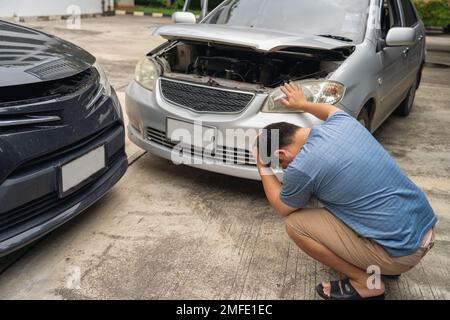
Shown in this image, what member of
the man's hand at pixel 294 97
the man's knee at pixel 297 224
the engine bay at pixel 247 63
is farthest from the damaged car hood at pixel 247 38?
the man's knee at pixel 297 224

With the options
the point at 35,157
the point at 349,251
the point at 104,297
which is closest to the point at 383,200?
the point at 349,251

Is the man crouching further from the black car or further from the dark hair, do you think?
the black car

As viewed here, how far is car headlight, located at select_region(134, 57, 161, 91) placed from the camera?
362cm

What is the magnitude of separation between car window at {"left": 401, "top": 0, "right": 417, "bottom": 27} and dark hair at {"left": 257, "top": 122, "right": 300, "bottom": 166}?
356 cm

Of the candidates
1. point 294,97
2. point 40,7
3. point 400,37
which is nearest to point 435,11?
point 40,7

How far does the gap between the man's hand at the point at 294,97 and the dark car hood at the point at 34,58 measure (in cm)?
121

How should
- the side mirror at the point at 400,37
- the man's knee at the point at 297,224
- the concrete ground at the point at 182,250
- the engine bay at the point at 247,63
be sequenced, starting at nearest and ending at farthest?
the man's knee at the point at 297,224 → the concrete ground at the point at 182,250 → the engine bay at the point at 247,63 → the side mirror at the point at 400,37

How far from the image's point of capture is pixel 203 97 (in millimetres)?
3326

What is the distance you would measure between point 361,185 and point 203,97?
1541 millimetres

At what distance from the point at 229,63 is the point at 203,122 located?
2.50ft

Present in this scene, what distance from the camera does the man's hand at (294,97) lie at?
2902 millimetres

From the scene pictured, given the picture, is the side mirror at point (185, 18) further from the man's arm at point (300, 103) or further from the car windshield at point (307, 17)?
the man's arm at point (300, 103)

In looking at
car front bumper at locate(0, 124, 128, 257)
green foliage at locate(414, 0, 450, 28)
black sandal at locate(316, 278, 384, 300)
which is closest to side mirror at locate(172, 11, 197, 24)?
car front bumper at locate(0, 124, 128, 257)

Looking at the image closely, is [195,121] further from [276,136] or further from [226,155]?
[276,136]
